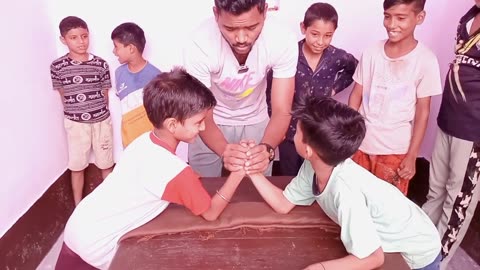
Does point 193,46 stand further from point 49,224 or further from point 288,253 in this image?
point 49,224

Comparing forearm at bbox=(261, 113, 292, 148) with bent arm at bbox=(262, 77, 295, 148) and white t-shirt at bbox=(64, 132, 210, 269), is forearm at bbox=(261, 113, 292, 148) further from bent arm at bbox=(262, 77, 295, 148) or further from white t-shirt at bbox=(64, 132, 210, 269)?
white t-shirt at bbox=(64, 132, 210, 269)

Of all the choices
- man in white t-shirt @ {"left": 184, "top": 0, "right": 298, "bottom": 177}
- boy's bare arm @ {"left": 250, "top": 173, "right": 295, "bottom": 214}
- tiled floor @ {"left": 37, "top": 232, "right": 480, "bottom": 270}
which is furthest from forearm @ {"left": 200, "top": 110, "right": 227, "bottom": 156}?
tiled floor @ {"left": 37, "top": 232, "right": 480, "bottom": 270}

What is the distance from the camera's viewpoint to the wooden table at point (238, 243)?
1.21 metres

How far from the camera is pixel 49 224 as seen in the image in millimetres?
2434

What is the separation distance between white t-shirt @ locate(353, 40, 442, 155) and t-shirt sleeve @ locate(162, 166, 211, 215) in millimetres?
1151

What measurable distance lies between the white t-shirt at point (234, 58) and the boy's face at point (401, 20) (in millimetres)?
514

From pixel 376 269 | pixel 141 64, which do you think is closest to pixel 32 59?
pixel 141 64

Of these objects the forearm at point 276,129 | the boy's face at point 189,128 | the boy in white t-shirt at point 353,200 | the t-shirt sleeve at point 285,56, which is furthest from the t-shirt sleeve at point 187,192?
the t-shirt sleeve at point 285,56

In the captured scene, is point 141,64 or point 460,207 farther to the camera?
point 141,64

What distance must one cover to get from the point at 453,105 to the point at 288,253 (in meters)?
1.26

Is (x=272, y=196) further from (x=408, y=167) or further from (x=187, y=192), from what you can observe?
(x=408, y=167)

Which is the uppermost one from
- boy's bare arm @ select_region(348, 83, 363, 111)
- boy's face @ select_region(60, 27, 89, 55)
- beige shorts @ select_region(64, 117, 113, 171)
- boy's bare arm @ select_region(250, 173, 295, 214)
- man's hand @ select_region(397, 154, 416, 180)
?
boy's face @ select_region(60, 27, 89, 55)

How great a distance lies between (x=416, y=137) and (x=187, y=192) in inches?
52.5

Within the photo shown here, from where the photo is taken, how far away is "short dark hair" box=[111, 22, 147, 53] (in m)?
2.40
